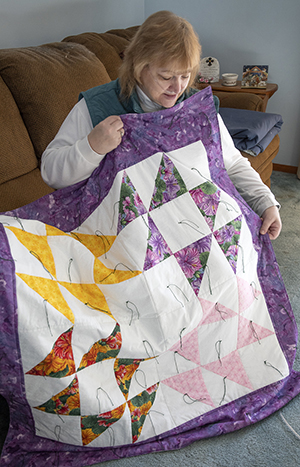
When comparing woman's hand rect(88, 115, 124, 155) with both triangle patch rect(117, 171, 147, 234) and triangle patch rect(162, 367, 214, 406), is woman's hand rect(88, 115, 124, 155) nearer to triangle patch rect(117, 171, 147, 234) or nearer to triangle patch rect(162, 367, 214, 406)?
triangle patch rect(117, 171, 147, 234)

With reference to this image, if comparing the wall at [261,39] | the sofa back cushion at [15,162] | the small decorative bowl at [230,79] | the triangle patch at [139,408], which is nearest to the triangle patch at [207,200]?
the triangle patch at [139,408]

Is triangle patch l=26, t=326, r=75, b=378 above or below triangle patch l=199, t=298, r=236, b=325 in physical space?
above

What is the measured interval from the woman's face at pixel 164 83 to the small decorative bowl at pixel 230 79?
1675mm

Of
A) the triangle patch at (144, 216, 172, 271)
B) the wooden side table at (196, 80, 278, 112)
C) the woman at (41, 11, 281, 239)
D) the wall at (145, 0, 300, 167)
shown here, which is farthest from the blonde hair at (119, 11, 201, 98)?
the wall at (145, 0, 300, 167)

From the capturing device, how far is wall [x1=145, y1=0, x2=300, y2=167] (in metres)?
2.62

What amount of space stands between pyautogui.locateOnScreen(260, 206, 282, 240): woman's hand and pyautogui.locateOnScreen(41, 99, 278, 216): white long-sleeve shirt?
2 centimetres

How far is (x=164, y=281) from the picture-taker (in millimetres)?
1034

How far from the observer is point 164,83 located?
1.13 m

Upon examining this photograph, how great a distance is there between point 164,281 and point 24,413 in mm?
462

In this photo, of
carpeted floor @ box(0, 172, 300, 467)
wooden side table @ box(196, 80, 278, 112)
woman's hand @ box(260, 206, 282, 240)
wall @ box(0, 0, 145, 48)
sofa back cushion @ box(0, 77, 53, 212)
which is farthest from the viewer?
wooden side table @ box(196, 80, 278, 112)

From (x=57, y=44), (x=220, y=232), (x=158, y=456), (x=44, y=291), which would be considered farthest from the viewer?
(x=57, y=44)

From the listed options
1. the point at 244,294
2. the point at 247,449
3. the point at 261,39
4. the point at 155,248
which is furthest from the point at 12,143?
the point at 261,39

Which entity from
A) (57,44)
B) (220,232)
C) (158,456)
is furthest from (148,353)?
(57,44)

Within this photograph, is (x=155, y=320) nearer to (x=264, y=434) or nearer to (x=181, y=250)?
(x=181, y=250)
